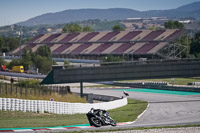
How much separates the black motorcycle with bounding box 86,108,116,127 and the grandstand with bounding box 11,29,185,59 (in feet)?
272

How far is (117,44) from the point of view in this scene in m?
131

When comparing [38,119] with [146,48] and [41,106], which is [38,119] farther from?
[146,48]

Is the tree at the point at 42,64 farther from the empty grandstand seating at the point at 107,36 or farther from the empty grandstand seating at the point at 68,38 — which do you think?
the empty grandstand seating at the point at 68,38

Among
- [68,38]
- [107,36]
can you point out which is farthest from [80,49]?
[68,38]

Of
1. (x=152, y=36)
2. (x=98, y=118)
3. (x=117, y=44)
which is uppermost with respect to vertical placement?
(x=152, y=36)

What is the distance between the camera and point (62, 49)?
139375 millimetres

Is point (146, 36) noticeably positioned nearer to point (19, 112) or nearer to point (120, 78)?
point (120, 78)

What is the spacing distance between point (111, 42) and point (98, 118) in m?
109

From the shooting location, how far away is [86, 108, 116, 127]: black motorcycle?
83.2 ft

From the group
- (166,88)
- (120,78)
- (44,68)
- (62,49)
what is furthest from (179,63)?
(62,49)

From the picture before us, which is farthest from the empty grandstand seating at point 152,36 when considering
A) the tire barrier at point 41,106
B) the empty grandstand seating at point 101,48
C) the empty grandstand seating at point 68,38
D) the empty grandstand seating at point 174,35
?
the tire barrier at point 41,106

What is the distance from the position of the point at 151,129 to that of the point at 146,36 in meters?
107

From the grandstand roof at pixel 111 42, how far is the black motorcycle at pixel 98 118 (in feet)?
284

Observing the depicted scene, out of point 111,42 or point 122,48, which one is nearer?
point 122,48
